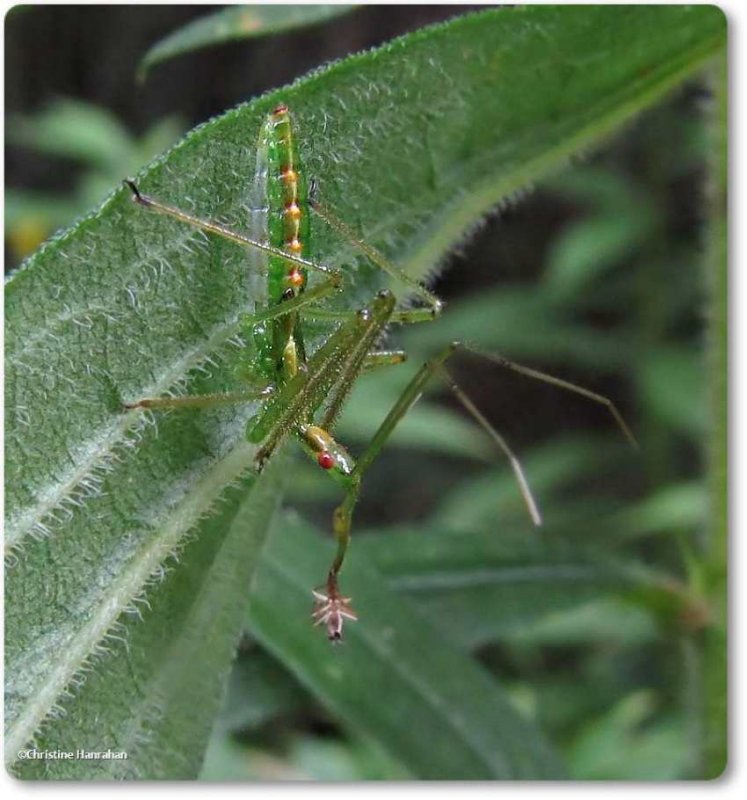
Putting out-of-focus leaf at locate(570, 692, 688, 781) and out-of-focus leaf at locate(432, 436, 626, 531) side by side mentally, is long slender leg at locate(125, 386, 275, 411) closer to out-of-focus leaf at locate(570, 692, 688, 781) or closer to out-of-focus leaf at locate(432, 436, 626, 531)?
out-of-focus leaf at locate(570, 692, 688, 781)

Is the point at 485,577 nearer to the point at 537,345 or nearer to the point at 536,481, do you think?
the point at 536,481

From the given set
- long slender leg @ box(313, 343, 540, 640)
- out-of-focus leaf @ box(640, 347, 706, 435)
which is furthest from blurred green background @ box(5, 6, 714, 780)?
long slender leg @ box(313, 343, 540, 640)

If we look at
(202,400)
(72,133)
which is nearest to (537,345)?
(72,133)

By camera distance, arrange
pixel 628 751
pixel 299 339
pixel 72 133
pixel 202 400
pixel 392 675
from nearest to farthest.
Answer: pixel 202 400 → pixel 299 339 → pixel 392 675 → pixel 628 751 → pixel 72 133

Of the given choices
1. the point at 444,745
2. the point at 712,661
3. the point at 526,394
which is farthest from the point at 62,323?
the point at 526,394

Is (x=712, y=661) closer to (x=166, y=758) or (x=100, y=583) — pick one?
(x=166, y=758)

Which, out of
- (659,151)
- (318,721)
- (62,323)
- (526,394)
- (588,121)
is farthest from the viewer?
(526,394)
